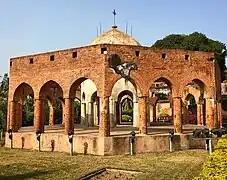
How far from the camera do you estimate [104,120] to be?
43.9 ft

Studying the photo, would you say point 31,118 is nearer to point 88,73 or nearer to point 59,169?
point 88,73

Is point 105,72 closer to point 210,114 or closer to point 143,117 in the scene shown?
point 143,117

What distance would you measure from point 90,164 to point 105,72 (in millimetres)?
4482

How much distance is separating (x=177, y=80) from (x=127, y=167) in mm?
6151

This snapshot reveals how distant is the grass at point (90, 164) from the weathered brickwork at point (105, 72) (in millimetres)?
1794

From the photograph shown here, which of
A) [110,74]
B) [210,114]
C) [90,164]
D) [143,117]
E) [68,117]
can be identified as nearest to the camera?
[90,164]

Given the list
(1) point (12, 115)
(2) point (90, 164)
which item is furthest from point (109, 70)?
(1) point (12, 115)

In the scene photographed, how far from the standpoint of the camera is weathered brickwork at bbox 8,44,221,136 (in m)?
13.8

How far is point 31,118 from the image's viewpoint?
2847 centimetres

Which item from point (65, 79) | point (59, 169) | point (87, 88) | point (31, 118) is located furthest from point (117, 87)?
point (31, 118)

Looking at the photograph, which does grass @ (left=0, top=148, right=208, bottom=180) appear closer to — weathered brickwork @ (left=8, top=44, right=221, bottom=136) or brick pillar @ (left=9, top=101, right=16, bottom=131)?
weathered brickwork @ (left=8, top=44, right=221, bottom=136)

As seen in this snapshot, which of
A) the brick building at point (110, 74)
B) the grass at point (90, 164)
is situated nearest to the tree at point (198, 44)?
the brick building at point (110, 74)

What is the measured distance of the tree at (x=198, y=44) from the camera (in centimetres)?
3847

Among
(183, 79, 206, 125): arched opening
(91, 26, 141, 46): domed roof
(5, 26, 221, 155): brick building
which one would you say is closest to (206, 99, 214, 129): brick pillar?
(5, 26, 221, 155): brick building
